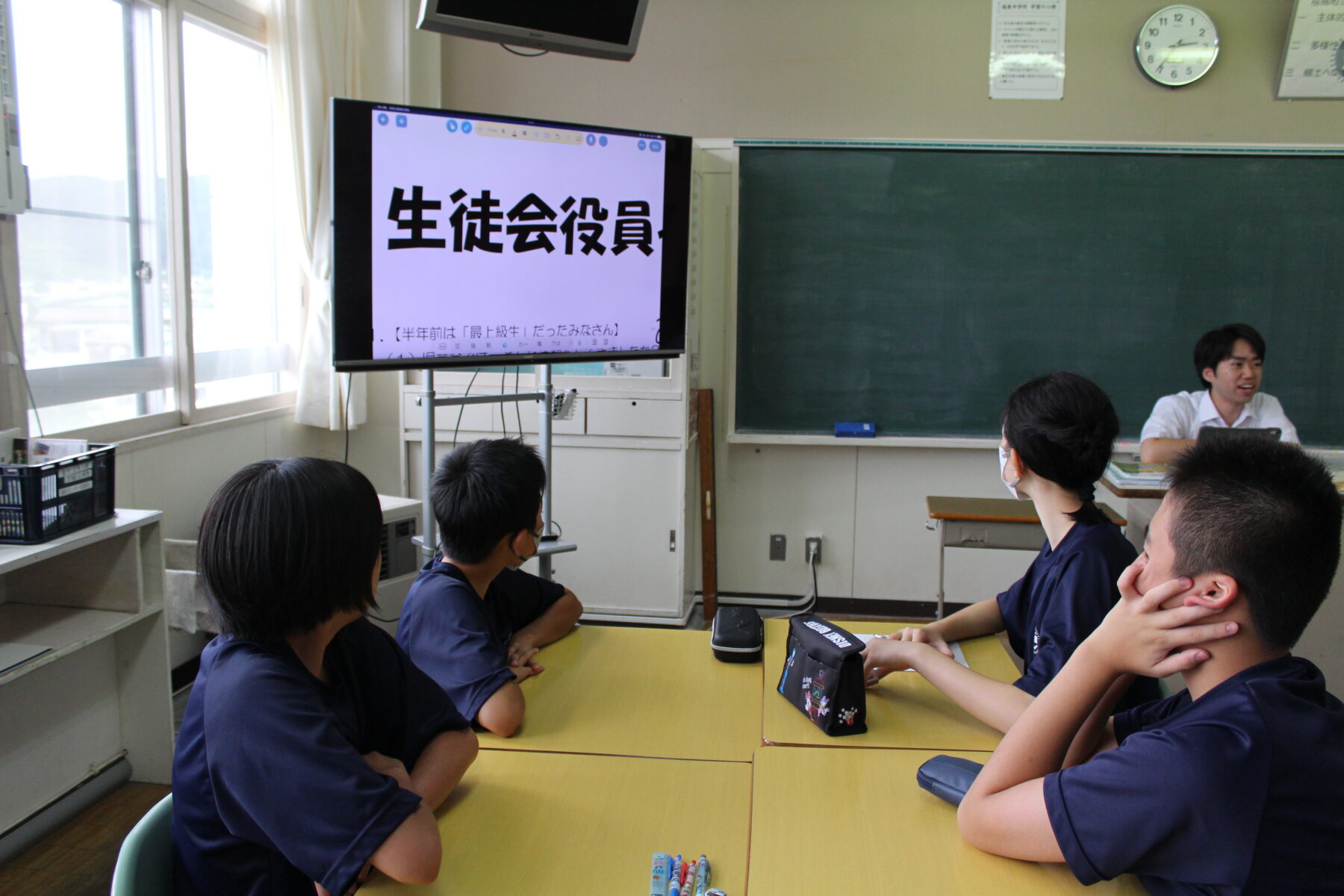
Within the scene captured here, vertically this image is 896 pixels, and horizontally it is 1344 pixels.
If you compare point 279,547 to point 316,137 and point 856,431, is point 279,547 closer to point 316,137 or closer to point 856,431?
point 316,137

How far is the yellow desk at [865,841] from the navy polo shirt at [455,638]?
441mm

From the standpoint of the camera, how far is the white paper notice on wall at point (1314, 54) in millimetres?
3652

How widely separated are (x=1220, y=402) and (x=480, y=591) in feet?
9.46

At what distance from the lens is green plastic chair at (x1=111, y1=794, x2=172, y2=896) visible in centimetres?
97

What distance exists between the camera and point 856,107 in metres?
3.93

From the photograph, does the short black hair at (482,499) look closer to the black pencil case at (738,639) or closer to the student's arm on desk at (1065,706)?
the black pencil case at (738,639)

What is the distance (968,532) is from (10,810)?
279cm

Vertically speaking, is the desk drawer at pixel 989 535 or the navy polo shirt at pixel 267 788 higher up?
the navy polo shirt at pixel 267 788

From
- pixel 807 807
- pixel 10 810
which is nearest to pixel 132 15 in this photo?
pixel 10 810

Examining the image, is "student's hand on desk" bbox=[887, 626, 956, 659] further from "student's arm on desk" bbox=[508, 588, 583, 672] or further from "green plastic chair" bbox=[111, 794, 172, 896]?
"green plastic chair" bbox=[111, 794, 172, 896]

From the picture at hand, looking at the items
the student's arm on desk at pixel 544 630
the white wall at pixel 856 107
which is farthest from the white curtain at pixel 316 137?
the student's arm on desk at pixel 544 630

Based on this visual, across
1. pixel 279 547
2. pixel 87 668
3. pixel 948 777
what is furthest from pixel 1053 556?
pixel 87 668

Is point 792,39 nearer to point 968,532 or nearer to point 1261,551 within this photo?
point 968,532

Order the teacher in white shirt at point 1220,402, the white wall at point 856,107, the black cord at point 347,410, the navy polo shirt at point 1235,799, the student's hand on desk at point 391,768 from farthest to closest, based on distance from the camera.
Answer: the white wall at point 856,107 < the black cord at point 347,410 < the teacher in white shirt at point 1220,402 < the student's hand on desk at point 391,768 < the navy polo shirt at point 1235,799
